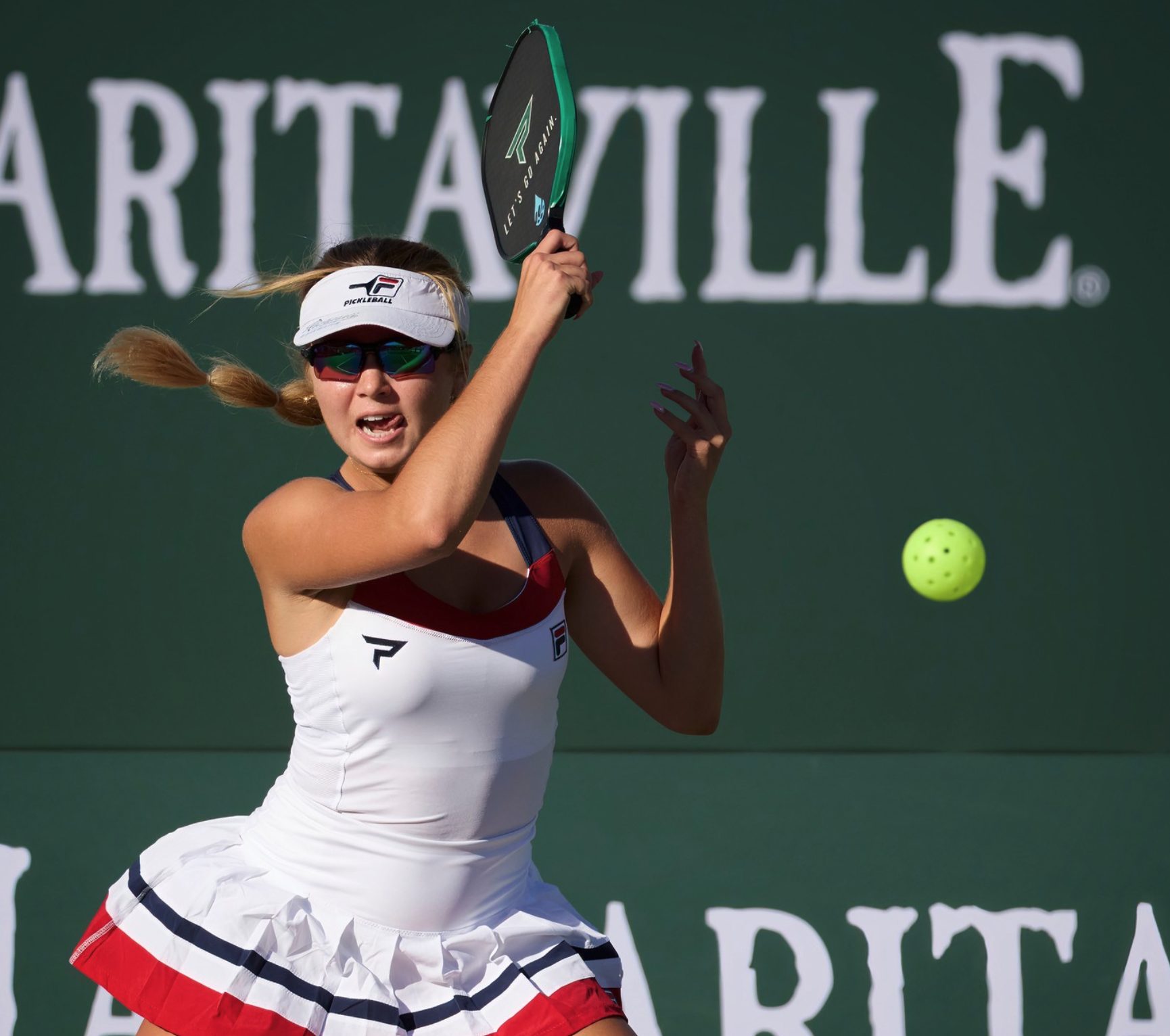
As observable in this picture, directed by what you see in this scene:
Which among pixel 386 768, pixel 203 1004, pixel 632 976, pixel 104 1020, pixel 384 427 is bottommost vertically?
pixel 104 1020

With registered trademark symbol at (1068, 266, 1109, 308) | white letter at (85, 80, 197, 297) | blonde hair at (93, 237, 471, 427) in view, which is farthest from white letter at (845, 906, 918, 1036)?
white letter at (85, 80, 197, 297)

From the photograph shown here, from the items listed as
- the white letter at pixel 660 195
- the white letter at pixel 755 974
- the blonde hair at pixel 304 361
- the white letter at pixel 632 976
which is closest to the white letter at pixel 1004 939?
the white letter at pixel 755 974

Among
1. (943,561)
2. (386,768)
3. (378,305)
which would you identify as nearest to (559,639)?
(386,768)

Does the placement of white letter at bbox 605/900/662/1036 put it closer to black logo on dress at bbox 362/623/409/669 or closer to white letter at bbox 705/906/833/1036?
white letter at bbox 705/906/833/1036

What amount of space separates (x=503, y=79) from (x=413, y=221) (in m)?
1.35

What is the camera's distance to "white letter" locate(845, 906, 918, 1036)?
344 centimetres

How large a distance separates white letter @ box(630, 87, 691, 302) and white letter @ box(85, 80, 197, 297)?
1060 mm

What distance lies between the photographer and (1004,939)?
345 cm

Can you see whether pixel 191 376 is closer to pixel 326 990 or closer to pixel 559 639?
pixel 559 639

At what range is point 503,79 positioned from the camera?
2223 mm

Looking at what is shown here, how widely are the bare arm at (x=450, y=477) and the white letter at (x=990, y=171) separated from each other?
187 cm

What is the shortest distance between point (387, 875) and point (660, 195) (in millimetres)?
A: 2011

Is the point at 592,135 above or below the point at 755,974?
above

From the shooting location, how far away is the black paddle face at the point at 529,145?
1859 mm
